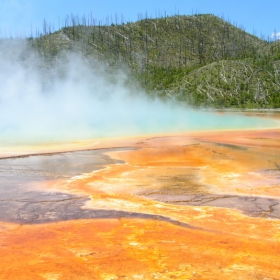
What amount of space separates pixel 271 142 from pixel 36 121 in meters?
12.2

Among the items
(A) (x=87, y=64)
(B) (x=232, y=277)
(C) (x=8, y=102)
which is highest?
(A) (x=87, y=64)

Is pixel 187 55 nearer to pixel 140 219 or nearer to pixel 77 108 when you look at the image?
pixel 77 108

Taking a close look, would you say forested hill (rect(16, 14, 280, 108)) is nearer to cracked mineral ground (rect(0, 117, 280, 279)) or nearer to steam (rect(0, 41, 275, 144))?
steam (rect(0, 41, 275, 144))

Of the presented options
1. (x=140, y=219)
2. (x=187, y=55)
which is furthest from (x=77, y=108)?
(x=187, y=55)

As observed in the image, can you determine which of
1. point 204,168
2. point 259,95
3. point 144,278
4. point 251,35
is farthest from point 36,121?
point 251,35

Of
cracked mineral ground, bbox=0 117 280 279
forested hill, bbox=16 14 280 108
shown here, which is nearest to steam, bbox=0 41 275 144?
forested hill, bbox=16 14 280 108

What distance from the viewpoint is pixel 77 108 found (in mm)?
29516

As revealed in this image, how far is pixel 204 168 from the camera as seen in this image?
824cm

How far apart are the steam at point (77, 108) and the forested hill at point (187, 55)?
3.57m

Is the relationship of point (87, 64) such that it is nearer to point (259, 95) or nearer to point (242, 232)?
point (259, 95)

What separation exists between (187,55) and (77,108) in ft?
142

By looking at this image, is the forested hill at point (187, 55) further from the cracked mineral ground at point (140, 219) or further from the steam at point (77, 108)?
the cracked mineral ground at point (140, 219)

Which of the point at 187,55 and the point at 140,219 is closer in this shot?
the point at 140,219

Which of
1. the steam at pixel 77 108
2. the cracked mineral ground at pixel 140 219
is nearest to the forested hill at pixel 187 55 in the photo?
the steam at pixel 77 108
